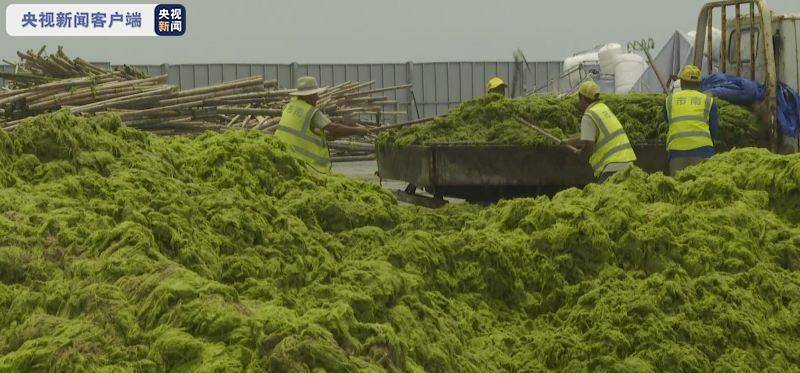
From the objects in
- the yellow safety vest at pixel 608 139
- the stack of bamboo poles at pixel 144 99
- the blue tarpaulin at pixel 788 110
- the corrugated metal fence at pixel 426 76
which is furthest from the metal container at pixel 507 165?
the corrugated metal fence at pixel 426 76

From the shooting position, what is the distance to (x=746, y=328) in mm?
5707

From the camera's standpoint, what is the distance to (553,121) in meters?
10.8

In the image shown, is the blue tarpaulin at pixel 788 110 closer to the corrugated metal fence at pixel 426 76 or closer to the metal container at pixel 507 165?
the metal container at pixel 507 165

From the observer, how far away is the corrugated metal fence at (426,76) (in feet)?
87.1

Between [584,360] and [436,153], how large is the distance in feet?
16.1

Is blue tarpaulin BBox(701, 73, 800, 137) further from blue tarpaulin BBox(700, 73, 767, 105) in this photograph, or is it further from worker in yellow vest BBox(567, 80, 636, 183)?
worker in yellow vest BBox(567, 80, 636, 183)

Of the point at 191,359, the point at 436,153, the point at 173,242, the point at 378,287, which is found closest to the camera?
the point at 191,359

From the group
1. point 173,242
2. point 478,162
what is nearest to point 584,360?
point 173,242

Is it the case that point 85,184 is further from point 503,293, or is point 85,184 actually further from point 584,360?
point 584,360

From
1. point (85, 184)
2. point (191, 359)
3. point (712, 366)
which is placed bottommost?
point (712, 366)

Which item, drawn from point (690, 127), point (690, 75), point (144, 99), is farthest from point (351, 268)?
point (144, 99)

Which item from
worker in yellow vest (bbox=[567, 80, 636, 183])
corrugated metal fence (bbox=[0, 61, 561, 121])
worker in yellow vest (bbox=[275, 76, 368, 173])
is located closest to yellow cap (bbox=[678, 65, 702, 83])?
worker in yellow vest (bbox=[567, 80, 636, 183])

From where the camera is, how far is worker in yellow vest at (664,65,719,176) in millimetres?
9781

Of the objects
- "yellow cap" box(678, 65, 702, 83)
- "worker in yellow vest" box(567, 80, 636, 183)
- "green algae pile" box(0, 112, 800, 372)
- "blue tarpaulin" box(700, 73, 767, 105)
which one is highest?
"yellow cap" box(678, 65, 702, 83)
